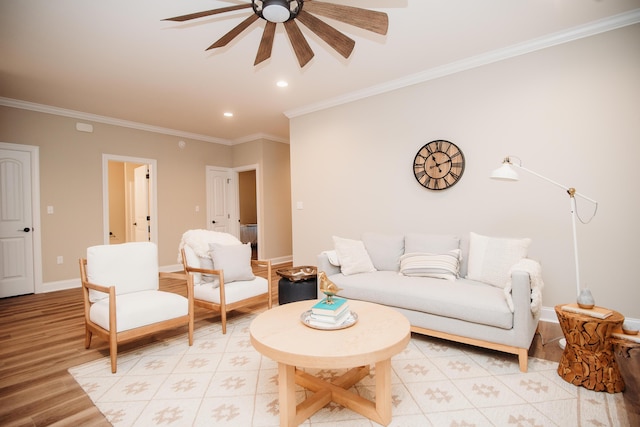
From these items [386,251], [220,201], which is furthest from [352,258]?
[220,201]

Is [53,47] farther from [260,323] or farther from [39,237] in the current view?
[260,323]

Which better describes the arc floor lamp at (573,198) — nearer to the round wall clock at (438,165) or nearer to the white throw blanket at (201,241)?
the round wall clock at (438,165)

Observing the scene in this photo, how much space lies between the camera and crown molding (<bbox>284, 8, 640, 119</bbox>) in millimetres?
2848

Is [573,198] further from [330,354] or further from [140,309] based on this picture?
[140,309]

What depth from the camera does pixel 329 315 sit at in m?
1.91

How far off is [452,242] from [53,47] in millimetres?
4413

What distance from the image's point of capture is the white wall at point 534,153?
2865mm

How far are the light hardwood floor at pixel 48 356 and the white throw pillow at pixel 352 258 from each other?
4.24 ft

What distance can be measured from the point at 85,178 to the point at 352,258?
15.5 ft

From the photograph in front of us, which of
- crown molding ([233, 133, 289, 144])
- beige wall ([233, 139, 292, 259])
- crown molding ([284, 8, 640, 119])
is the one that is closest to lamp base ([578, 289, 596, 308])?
crown molding ([284, 8, 640, 119])

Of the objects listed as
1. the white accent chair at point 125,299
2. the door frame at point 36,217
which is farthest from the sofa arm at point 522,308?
the door frame at point 36,217

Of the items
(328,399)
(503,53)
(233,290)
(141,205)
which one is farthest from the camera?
(141,205)

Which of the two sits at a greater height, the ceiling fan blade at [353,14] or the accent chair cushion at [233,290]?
the ceiling fan blade at [353,14]

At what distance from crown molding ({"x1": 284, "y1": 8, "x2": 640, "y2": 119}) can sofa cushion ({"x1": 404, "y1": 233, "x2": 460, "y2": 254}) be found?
196cm
